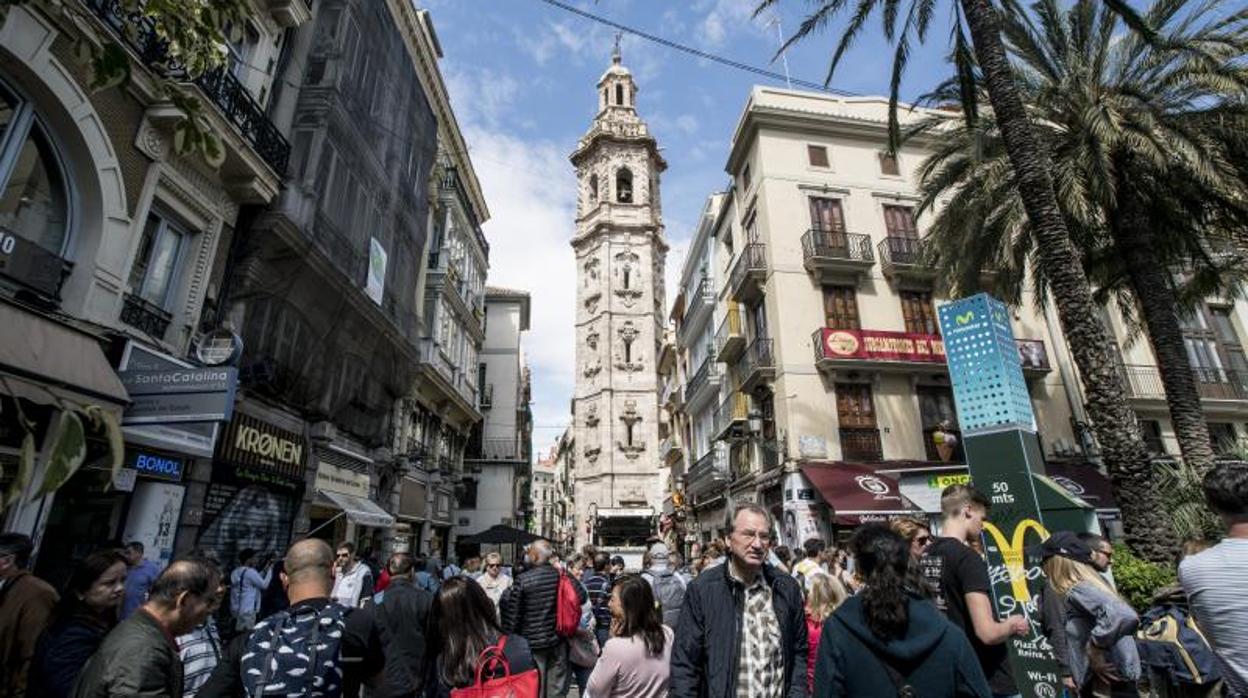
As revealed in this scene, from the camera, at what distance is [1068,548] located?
391 cm

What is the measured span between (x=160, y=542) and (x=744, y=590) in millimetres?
9629

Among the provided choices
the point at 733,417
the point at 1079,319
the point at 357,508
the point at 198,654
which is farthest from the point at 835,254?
the point at 198,654

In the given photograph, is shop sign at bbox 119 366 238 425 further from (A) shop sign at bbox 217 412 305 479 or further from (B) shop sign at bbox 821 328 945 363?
(B) shop sign at bbox 821 328 945 363

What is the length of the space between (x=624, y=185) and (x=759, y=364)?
119 ft

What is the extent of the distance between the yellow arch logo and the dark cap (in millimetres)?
2154

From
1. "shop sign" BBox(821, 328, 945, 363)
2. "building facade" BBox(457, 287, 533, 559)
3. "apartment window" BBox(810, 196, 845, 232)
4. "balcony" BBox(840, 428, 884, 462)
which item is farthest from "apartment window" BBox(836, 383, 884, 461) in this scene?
"building facade" BBox(457, 287, 533, 559)

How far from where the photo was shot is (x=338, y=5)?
13.8m


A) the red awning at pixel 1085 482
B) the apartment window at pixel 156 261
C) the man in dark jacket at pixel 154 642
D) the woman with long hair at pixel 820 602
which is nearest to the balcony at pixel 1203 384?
the red awning at pixel 1085 482

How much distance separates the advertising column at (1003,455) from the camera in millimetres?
5253

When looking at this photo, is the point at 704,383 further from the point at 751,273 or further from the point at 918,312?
the point at 918,312

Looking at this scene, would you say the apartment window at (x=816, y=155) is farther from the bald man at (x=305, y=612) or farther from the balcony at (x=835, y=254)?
the bald man at (x=305, y=612)

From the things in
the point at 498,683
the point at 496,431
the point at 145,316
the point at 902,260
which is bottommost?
the point at 498,683

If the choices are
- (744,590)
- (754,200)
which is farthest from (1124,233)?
(744,590)

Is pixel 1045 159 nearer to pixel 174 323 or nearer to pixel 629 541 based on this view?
pixel 174 323
